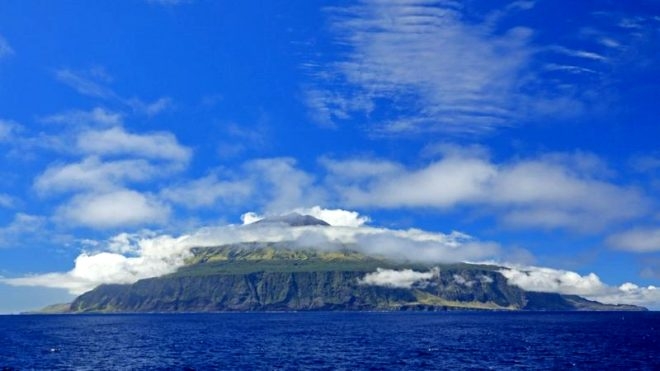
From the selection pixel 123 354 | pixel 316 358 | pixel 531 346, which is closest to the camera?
pixel 316 358

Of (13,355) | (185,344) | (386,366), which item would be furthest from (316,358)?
(13,355)

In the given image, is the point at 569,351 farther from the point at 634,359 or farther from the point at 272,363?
the point at 272,363

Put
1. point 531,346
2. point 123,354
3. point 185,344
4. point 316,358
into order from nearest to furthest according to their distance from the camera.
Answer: point 316,358 → point 123,354 → point 531,346 → point 185,344

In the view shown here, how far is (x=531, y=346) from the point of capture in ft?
582

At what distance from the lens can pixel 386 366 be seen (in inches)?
4919

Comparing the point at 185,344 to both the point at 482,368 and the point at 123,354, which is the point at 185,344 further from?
the point at 482,368

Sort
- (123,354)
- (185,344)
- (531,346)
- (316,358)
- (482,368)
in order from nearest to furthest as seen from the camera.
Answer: (482,368), (316,358), (123,354), (531,346), (185,344)

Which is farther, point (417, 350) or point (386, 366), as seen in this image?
point (417, 350)

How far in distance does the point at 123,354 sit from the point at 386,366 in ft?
241

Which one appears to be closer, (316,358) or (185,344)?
(316,358)

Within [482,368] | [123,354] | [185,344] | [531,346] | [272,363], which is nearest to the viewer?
[482,368]

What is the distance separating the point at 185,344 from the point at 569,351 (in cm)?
11134

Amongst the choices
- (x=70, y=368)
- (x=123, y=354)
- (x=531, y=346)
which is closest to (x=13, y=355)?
(x=123, y=354)

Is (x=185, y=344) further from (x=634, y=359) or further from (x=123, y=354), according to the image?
(x=634, y=359)
